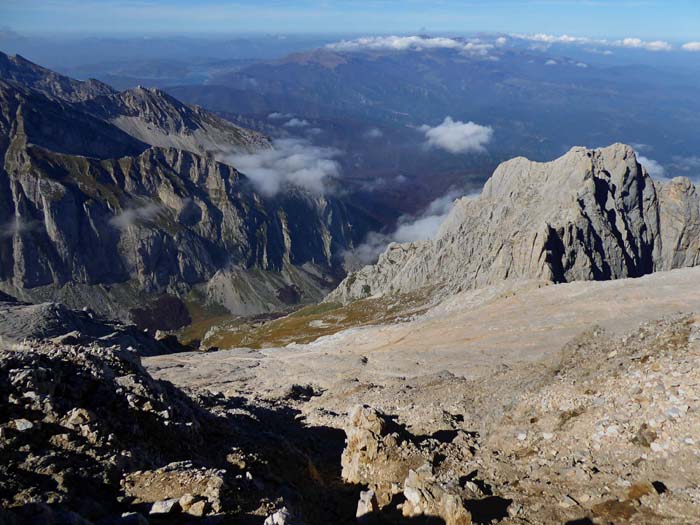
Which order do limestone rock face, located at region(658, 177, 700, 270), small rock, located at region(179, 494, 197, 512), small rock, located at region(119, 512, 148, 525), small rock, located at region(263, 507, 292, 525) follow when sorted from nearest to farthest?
1. small rock, located at region(119, 512, 148, 525)
2. small rock, located at region(263, 507, 292, 525)
3. small rock, located at region(179, 494, 197, 512)
4. limestone rock face, located at region(658, 177, 700, 270)

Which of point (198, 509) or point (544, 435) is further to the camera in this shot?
point (544, 435)

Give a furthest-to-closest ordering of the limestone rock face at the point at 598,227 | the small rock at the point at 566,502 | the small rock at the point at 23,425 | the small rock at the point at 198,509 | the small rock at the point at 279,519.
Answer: the limestone rock face at the point at 598,227 < the small rock at the point at 23,425 < the small rock at the point at 566,502 < the small rock at the point at 198,509 < the small rock at the point at 279,519

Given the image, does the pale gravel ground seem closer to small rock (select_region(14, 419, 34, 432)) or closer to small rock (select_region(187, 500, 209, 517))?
small rock (select_region(14, 419, 34, 432))

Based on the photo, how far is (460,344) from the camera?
218ft

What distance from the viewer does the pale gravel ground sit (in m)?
56.6

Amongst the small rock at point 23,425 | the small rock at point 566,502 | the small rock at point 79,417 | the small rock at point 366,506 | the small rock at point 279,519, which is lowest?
the small rock at point 366,506

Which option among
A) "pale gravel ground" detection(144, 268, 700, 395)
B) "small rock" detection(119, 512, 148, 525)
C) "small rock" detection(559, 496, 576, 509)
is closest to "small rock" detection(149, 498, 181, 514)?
"small rock" detection(119, 512, 148, 525)

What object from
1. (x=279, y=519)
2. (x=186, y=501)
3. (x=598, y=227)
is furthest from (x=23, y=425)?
(x=598, y=227)

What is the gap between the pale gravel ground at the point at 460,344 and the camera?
56562mm

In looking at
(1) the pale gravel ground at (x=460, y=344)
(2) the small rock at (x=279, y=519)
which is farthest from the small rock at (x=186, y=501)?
(1) the pale gravel ground at (x=460, y=344)

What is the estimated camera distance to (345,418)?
34.0 metres

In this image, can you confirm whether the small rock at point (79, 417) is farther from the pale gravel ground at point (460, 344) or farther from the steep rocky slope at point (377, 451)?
the pale gravel ground at point (460, 344)

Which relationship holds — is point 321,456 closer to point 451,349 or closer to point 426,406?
point 426,406

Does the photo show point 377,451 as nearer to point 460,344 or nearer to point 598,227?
point 460,344
